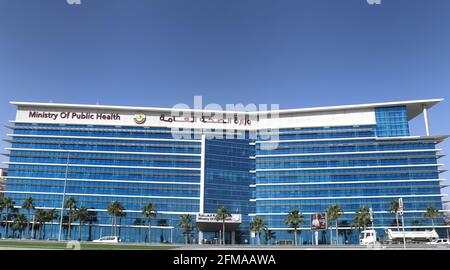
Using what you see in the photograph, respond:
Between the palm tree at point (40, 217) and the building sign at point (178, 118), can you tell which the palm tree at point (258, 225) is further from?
the palm tree at point (40, 217)

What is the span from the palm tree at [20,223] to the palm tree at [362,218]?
81.8 m

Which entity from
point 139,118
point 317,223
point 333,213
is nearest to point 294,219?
point 333,213

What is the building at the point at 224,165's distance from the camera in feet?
329

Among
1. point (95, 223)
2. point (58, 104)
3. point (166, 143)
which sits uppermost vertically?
point (58, 104)

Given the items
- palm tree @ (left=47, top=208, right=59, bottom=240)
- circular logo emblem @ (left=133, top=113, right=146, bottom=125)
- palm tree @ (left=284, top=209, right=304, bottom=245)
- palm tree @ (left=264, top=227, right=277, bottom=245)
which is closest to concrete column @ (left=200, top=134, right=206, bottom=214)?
palm tree @ (left=264, top=227, right=277, bottom=245)

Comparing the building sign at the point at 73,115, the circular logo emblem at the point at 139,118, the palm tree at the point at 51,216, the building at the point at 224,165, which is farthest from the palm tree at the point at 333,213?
the palm tree at the point at 51,216

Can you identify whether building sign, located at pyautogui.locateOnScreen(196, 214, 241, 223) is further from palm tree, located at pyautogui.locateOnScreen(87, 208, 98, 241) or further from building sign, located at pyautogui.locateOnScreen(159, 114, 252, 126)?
building sign, located at pyautogui.locateOnScreen(159, 114, 252, 126)

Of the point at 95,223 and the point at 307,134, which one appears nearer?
the point at 95,223

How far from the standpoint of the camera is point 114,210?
95562 mm

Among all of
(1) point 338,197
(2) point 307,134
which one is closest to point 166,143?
(2) point 307,134

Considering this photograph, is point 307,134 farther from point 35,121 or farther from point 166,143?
point 35,121

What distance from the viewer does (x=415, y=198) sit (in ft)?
321

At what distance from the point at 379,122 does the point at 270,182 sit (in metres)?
33.9

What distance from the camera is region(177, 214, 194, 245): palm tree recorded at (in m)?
98.9
